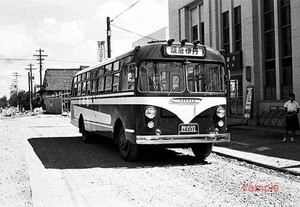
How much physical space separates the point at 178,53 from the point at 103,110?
11.7 ft

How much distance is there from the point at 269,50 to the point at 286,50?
1389mm

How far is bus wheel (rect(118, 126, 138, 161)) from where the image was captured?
1030 cm

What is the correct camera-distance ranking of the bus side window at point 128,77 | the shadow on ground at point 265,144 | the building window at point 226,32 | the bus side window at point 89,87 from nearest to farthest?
1. the bus side window at point 128,77
2. the shadow on ground at point 265,144
3. the bus side window at point 89,87
4. the building window at point 226,32

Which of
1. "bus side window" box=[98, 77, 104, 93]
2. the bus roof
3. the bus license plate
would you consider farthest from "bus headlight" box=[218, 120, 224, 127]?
"bus side window" box=[98, 77, 104, 93]

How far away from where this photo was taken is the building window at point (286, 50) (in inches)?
750

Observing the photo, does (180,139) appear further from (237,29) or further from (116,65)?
(237,29)

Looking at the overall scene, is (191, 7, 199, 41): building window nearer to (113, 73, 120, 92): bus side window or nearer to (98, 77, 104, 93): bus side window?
(98, 77, 104, 93): bus side window

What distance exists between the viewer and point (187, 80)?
1020 centimetres

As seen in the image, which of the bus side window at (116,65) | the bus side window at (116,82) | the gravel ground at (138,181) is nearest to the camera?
the gravel ground at (138,181)

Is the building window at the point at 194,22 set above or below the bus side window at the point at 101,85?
above

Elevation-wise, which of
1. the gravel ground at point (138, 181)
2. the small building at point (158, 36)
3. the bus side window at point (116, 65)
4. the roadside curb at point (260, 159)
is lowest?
the gravel ground at point (138, 181)

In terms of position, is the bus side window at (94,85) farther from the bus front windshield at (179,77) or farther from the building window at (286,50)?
the building window at (286,50)

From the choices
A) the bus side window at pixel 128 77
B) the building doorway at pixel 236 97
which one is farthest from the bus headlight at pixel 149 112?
the building doorway at pixel 236 97

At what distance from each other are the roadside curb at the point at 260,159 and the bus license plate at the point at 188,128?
1727 mm
